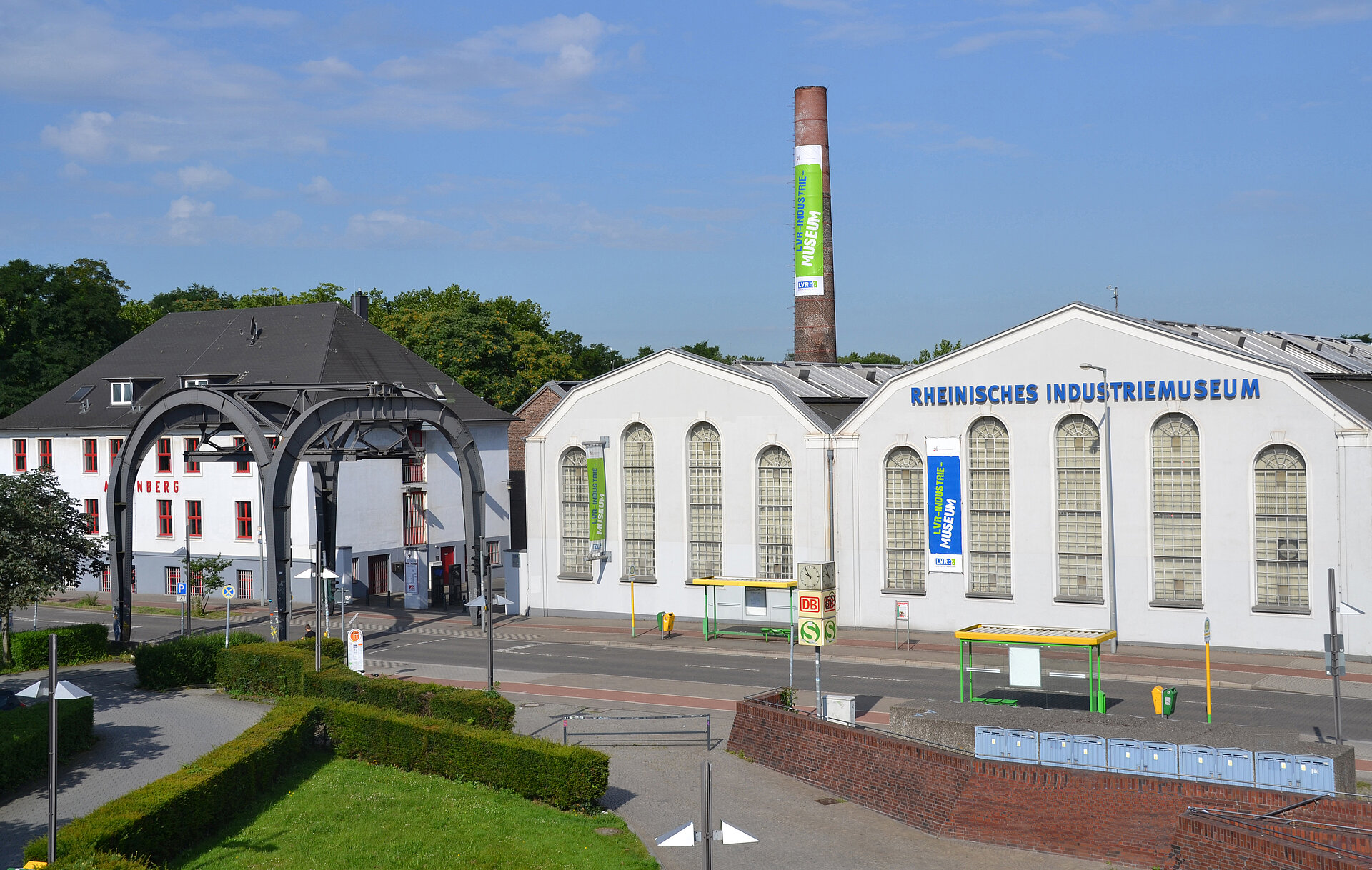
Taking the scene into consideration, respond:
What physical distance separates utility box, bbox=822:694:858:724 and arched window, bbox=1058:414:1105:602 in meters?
17.6

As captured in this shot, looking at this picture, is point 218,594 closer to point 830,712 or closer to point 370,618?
point 370,618

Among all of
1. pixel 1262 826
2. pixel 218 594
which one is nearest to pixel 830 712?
pixel 1262 826

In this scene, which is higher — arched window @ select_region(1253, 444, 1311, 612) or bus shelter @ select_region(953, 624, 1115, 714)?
arched window @ select_region(1253, 444, 1311, 612)

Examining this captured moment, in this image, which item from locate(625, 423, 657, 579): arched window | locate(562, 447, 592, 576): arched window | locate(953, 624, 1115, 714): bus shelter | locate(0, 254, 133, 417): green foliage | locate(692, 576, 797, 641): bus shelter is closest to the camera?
locate(953, 624, 1115, 714): bus shelter

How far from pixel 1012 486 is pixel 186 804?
29.5 metres

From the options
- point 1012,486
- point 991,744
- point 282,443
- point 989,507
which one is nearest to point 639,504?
point 989,507

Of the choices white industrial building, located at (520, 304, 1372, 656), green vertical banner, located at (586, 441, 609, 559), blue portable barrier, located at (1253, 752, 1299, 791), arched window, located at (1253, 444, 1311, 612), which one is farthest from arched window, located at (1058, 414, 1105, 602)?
blue portable barrier, located at (1253, 752, 1299, 791)

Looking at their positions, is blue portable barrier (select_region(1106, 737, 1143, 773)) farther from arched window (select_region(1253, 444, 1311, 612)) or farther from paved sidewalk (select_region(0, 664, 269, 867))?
arched window (select_region(1253, 444, 1311, 612))

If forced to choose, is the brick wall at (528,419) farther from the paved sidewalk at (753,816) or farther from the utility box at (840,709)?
the utility box at (840,709)

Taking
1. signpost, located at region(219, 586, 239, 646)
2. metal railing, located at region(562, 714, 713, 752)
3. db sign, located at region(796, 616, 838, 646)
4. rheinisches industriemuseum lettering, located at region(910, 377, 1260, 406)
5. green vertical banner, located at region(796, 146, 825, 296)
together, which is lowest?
metal railing, located at region(562, 714, 713, 752)

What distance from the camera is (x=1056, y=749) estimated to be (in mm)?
21797

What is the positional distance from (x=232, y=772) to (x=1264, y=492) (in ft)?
101

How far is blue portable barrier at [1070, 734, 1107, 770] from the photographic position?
21281mm

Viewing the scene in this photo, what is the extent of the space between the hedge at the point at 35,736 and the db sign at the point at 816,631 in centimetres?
1596
